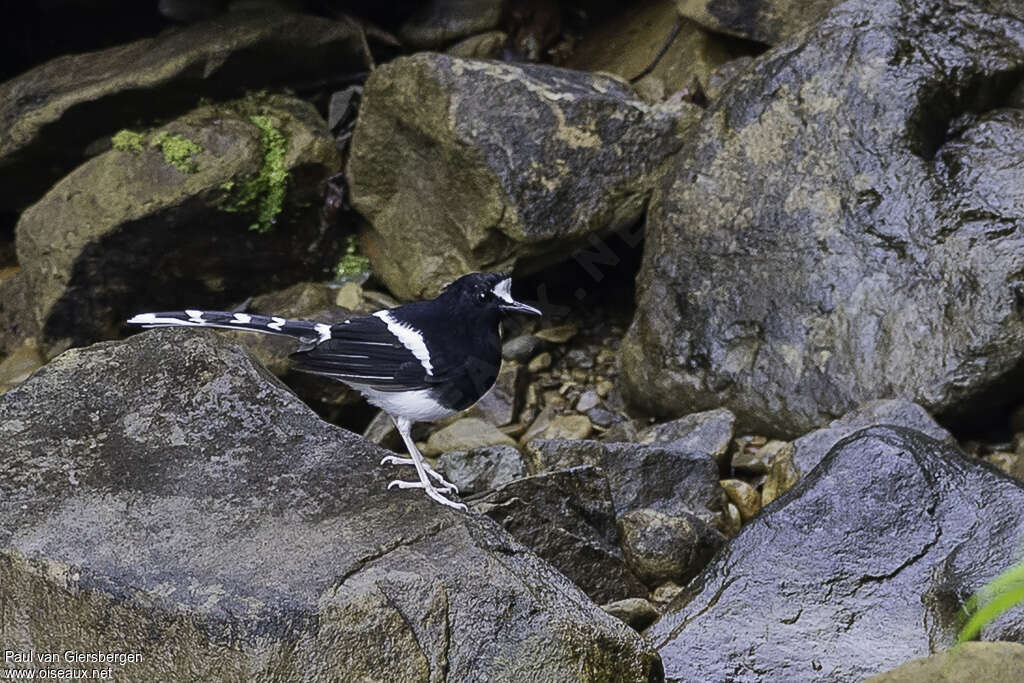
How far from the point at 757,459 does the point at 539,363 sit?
5.30ft

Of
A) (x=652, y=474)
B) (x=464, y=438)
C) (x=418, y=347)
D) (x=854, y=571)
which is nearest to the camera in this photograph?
(x=854, y=571)

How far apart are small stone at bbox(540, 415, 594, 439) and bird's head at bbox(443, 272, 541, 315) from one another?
6.60ft

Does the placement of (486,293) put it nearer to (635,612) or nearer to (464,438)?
(635,612)

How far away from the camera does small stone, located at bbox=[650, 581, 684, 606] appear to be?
4672 millimetres

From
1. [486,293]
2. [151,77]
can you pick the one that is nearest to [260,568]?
[486,293]

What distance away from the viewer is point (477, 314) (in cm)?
424

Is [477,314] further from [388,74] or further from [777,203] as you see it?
[388,74]

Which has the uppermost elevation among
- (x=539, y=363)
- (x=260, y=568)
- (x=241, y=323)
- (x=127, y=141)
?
(x=241, y=323)

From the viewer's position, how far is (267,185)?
6914 millimetres

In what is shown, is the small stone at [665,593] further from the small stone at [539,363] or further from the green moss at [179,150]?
the green moss at [179,150]

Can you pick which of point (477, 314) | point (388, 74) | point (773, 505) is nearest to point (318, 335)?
point (477, 314)

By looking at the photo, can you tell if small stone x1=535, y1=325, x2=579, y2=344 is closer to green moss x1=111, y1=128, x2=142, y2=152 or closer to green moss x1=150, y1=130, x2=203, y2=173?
green moss x1=150, y1=130, x2=203, y2=173

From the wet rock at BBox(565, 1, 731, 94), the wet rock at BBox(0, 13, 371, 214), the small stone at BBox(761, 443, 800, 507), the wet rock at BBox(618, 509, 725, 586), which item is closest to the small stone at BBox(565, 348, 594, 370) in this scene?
the wet rock at BBox(565, 1, 731, 94)

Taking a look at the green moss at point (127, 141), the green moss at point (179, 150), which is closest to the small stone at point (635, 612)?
the green moss at point (179, 150)
